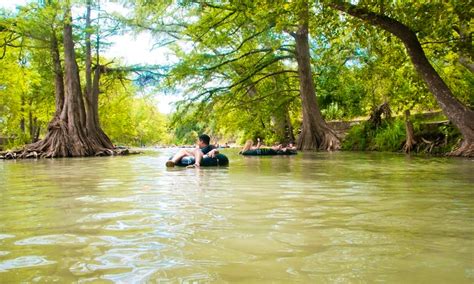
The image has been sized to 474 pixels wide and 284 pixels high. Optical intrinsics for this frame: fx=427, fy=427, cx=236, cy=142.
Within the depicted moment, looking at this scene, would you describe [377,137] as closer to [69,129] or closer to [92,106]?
[69,129]

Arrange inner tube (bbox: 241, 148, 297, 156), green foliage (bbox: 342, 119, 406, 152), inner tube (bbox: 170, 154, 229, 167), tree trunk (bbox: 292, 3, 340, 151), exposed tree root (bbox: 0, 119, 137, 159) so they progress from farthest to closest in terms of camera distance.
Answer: tree trunk (bbox: 292, 3, 340, 151)
green foliage (bbox: 342, 119, 406, 152)
exposed tree root (bbox: 0, 119, 137, 159)
inner tube (bbox: 241, 148, 297, 156)
inner tube (bbox: 170, 154, 229, 167)

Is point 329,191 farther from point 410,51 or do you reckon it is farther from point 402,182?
point 410,51

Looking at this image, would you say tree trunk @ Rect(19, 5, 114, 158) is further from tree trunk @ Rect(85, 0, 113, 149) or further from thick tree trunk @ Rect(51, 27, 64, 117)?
tree trunk @ Rect(85, 0, 113, 149)

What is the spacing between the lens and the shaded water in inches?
91.3

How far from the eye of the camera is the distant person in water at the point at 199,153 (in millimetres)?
10990

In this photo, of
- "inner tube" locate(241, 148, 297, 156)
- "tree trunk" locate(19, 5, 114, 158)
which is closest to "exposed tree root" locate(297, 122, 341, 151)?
"inner tube" locate(241, 148, 297, 156)

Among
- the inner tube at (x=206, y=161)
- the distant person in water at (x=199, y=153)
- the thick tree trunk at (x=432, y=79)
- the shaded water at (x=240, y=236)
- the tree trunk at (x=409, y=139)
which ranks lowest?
the shaded water at (x=240, y=236)

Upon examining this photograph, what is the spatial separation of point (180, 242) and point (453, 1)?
29.0ft

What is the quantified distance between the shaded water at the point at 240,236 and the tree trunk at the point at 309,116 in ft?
53.8

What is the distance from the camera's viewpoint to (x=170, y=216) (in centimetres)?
407

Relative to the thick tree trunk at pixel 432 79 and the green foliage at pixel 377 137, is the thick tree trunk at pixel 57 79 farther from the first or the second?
the thick tree trunk at pixel 432 79

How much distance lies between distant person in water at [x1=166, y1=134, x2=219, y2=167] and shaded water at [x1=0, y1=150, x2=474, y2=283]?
16.2 feet

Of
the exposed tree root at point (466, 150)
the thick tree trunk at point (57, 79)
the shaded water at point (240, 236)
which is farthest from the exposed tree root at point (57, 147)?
the exposed tree root at point (466, 150)

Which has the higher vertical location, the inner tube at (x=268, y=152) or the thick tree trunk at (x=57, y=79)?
the thick tree trunk at (x=57, y=79)
